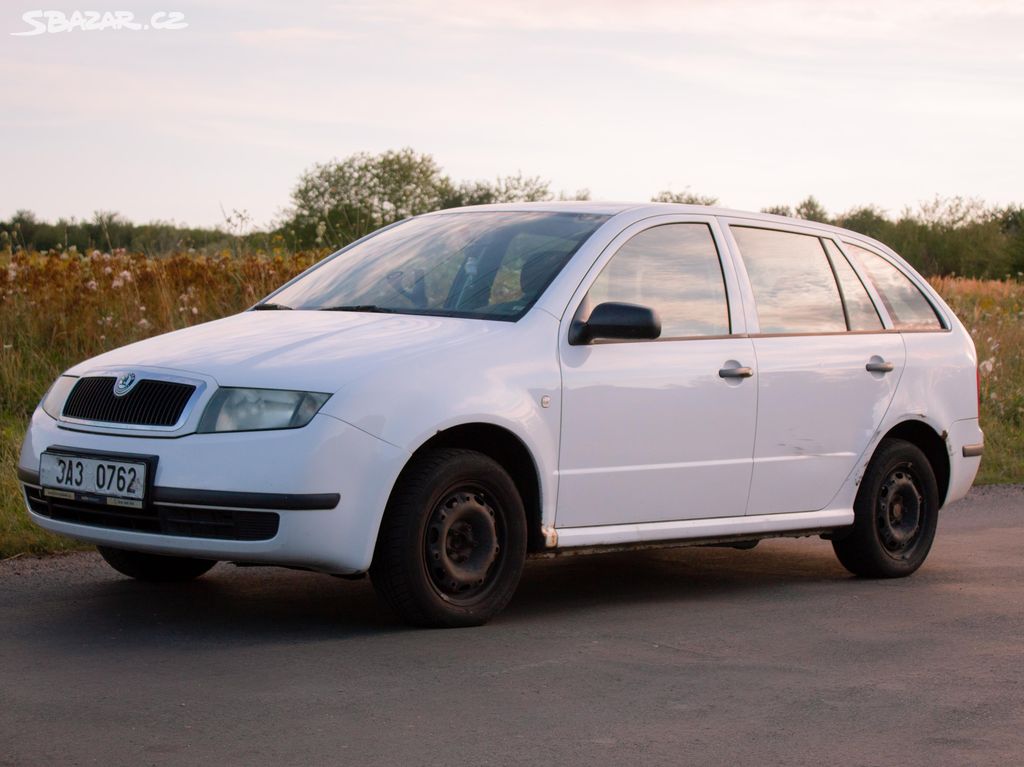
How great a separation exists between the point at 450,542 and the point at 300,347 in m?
0.95

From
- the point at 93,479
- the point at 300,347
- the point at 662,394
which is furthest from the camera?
the point at 662,394

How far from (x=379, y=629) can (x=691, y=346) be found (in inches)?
74.4

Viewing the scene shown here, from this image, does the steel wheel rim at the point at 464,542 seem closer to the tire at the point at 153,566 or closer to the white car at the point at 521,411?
the white car at the point at 521,411

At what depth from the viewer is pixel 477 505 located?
6203 millimetres

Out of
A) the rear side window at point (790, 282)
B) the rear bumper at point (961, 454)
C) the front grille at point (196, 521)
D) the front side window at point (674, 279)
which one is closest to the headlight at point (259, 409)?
the front grille at point (196, 521)

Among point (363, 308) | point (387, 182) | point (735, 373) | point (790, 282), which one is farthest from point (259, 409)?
point (387, 182)

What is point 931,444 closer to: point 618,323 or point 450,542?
point 618,323

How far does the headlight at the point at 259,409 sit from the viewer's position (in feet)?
18.9

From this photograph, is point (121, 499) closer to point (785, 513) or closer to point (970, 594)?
point (785, 513)

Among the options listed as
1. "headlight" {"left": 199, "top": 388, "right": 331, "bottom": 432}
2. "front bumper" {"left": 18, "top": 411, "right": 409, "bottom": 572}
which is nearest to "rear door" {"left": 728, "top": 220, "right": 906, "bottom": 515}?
"front bumper" {"left": 18, "top": 411, "right": 409, "bottom": 572}

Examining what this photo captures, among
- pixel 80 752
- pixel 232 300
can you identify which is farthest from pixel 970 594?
pixel 232 300

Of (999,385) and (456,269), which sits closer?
(456,269)

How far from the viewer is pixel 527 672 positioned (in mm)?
5535

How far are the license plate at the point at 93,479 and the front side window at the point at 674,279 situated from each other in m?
2.08
